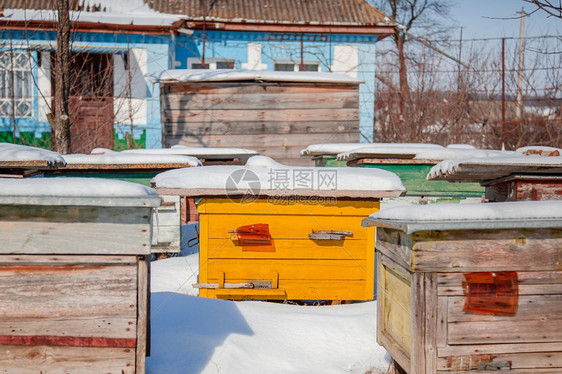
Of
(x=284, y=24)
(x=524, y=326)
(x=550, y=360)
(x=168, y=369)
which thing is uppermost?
(x=284, y=24)

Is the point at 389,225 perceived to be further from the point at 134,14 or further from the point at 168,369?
the point at 134,14

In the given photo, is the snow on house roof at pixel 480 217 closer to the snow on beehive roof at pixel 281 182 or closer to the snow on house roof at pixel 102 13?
the snow on beehive roof at pixel 281 182

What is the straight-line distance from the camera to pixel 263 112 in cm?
1266

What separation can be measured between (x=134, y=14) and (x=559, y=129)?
12572 mm

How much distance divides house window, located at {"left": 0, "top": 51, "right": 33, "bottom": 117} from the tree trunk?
18.3ft

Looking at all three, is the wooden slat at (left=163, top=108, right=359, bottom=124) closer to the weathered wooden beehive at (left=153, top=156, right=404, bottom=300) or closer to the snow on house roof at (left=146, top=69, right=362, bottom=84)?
the snow on house roof at (left=146, top=69, right=362, bottom=84)

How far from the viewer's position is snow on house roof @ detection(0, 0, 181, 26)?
1463cm

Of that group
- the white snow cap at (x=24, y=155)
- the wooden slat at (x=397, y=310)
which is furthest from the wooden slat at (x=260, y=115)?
the wooden slat at (x=397, y=310)

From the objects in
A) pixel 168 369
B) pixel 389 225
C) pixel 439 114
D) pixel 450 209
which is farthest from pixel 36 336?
pixel 439 114

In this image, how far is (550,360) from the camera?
388cm

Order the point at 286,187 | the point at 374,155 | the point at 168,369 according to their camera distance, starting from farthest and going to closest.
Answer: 1. the point at 374,155
2. the point at 286,187
3. the point at 168,369

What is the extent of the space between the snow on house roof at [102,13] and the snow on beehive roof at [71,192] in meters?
11.8

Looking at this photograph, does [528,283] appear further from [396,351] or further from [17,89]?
[17,89]

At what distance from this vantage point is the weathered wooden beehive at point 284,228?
20.5 feet
